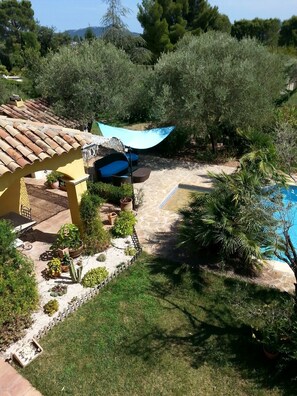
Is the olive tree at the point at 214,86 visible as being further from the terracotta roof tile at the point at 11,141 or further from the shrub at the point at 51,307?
the shrub at the point at 51,307

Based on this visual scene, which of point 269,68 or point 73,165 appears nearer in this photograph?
point 73,165

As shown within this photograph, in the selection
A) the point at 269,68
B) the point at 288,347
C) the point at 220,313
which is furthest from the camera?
the point at 269,68

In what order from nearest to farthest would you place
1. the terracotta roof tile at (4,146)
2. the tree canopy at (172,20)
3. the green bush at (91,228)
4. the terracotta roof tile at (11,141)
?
1. the terracotta roof tile at (4,146)
2. the terracotta roof tile at (11,141)
3. the green bush at (91,228)
4. the tree canopy at (172,20)

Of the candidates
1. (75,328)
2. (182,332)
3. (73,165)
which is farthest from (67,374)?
(73,165)

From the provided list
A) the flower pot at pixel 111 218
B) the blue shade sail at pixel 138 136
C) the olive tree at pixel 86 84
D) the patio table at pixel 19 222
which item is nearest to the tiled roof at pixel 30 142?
the patio table at pixel 19 222

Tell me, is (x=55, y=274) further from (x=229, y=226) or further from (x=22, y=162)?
(x=229, y=226)

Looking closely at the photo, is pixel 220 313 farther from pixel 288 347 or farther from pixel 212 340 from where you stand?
pixel 288 347

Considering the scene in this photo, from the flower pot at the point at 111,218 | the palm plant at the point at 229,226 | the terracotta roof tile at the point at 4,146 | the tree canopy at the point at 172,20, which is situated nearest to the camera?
the terracotta roof tile at the point at 4,146
